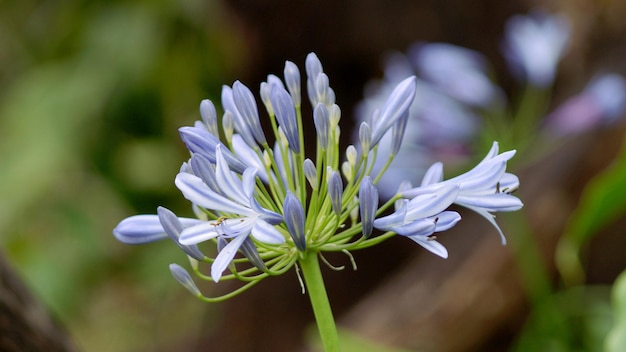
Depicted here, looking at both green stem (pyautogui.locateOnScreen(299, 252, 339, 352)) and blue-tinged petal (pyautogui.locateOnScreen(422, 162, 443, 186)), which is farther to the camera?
blue-tinged petal (pyautogui.locateOnScreen(422, 162, 443, 186))

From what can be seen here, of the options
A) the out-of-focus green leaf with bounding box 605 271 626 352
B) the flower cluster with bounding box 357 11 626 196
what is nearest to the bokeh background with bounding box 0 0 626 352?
the flower cluster with bounding box 357 11 626 196

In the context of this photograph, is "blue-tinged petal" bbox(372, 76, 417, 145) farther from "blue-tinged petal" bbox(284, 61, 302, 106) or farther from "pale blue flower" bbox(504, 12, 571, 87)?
"pale blue flower" bbox(504, 12, 571, 87)

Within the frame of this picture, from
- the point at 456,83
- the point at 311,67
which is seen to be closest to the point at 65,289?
the point at 456,83

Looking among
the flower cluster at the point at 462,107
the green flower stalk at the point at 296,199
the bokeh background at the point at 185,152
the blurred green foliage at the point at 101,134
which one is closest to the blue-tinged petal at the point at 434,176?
the green flower stalk at the point at 296,199

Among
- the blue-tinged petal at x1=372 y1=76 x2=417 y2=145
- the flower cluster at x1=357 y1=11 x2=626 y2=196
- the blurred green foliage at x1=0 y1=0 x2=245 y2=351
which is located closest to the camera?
the blue-tinged petal at x1=372 y1=76 x2=417 y2=145

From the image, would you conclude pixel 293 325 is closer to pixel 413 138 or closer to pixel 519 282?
pixel 519 282

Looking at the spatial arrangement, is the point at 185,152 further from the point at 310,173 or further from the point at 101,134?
the point at 310,173

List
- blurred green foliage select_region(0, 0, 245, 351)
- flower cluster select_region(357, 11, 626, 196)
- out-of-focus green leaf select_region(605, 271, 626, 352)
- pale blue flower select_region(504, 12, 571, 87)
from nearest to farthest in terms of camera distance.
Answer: out-of-focus green leaf select_region(605, 271, 626, 352), flower cluster select_region(357, 11, 626, 196), pale blue flower select_region(504, 12, 571, 87), blurred green foliage select_region(0, 0, 245, 351)
